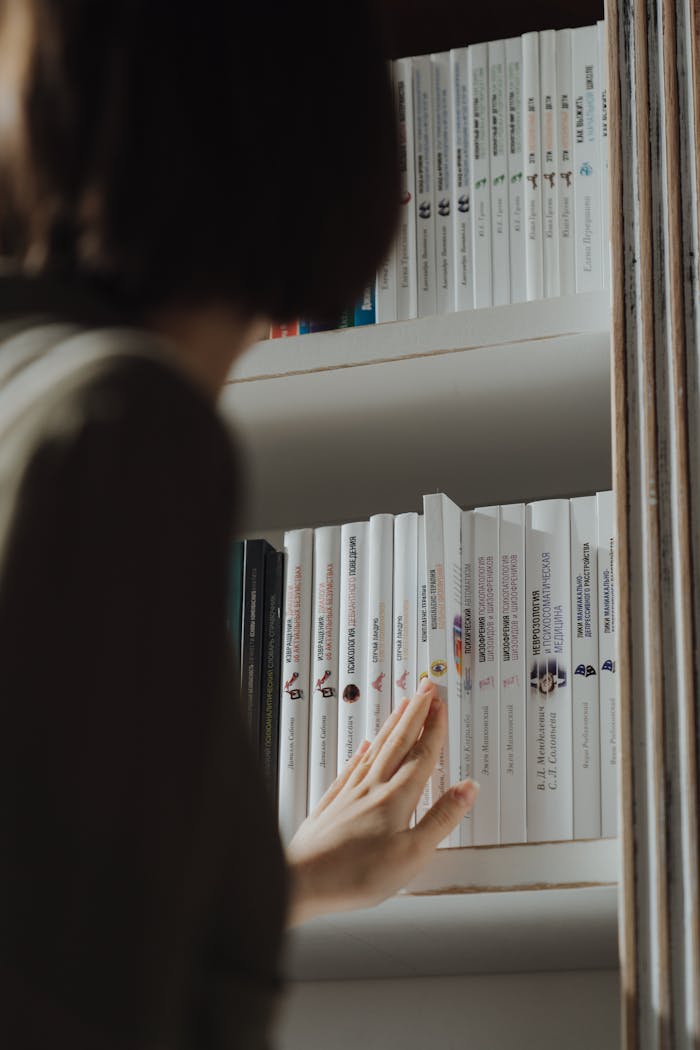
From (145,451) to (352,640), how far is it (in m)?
0.83

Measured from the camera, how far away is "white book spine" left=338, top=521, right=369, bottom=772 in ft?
3.85

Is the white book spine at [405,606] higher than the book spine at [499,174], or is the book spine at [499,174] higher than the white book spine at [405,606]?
the book spine at [499,174]

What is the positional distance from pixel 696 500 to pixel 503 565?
22cm

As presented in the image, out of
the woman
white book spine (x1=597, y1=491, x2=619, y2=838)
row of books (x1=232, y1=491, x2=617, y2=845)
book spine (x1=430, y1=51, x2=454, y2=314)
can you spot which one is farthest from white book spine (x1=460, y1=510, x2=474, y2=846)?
the woman

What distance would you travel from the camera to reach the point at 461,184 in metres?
1.28

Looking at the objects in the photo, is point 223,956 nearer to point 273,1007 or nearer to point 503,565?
point 273,1007

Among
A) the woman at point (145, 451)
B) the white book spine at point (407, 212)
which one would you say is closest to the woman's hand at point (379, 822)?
the white book spine at point (407, 212)

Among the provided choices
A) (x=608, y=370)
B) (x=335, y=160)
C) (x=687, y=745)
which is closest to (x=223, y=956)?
(x=335, y=160)

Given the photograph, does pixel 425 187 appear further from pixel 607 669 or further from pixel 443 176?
pixel 607 669

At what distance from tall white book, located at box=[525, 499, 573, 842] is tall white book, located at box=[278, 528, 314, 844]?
193 mm

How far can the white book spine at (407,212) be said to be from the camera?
1261 mm

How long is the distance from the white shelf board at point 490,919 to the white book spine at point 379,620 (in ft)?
0.46

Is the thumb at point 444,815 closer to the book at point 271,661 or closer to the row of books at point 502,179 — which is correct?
the book at point 271,661

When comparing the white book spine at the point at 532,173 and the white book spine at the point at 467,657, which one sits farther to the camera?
the white book spine at the point at 532,173
